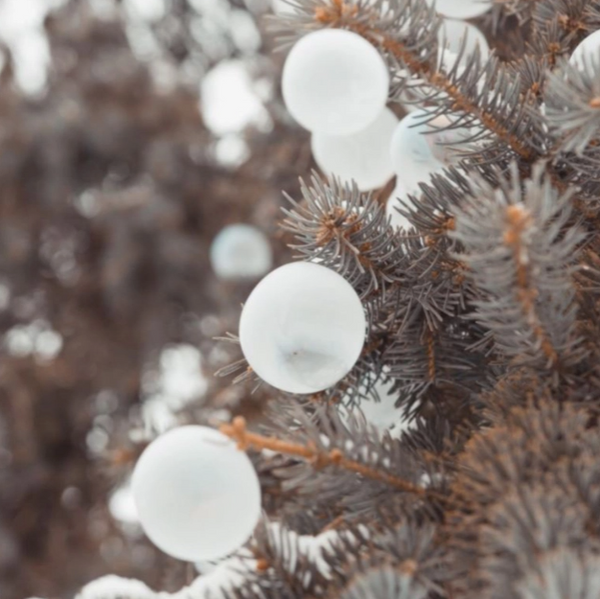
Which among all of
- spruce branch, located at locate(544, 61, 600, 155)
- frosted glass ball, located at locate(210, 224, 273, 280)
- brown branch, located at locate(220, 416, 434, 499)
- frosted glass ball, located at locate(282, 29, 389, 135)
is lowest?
frosted glass ball, located at locate(210, 224, 273, 280)

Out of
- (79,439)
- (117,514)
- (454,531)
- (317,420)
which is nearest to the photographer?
(454,531)

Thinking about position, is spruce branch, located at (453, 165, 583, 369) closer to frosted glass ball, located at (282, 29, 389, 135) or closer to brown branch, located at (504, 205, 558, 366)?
brown branch, located at (504, 205, 558, 366)

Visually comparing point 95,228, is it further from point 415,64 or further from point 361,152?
point 415,64

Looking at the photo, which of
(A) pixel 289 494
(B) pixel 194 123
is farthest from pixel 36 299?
(A) pixel 289 494

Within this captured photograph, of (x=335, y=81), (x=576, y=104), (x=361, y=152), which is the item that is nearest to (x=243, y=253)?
(x=361, y=152)

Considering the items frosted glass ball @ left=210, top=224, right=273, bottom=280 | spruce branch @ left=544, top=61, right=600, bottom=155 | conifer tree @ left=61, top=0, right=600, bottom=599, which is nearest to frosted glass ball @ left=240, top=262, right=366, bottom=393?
conifer tree @ left=61, top=0, right=600, bottom=599

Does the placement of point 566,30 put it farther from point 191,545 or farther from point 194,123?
point 194,123
